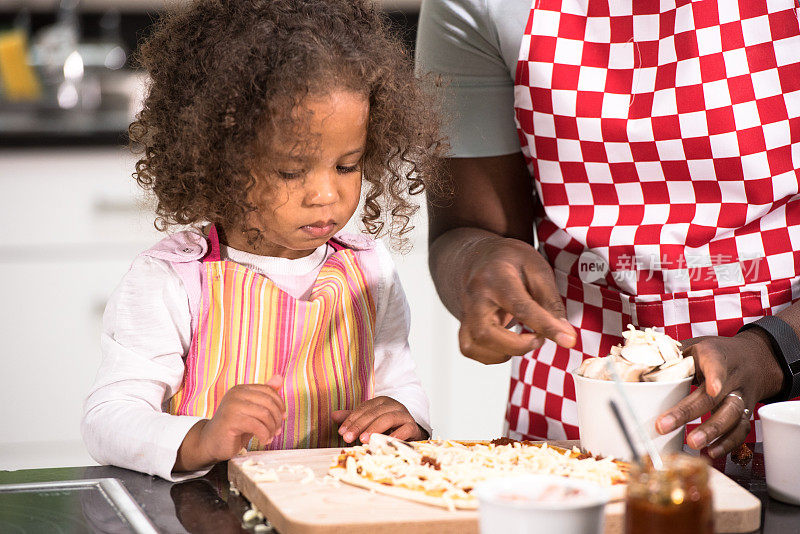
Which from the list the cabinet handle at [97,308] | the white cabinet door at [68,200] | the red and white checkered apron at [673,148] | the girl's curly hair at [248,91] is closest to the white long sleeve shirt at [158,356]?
the girl's curly hair at [248,91]

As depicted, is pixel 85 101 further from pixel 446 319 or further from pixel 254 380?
pixel 254 380

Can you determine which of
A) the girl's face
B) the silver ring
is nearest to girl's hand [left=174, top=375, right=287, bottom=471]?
the girl's face

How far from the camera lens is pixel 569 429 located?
49.6 inches

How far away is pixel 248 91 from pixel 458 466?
0.48 m

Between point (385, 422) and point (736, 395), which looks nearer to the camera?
point (736, 395)

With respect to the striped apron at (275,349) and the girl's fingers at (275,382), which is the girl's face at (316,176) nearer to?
the striped apron at (275,349)

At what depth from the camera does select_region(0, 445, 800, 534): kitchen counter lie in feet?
2.63

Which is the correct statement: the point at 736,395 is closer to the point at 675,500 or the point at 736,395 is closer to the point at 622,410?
the point at 622,410

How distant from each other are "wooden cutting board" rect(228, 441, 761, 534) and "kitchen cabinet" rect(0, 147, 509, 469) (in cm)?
142

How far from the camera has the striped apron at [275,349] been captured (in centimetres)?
113

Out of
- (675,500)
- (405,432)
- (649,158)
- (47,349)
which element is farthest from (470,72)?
(47,349)

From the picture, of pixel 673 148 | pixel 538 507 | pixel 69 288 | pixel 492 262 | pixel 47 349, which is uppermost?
pixel 673 148

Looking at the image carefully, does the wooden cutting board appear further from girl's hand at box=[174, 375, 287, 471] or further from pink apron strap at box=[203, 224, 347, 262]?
pink apron strap at box=[203, 224, 347, 262]

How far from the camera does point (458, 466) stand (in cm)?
86
